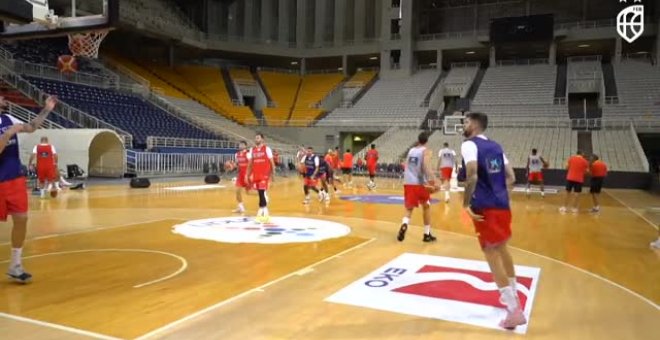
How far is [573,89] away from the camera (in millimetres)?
38031

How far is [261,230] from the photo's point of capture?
9.80 metres

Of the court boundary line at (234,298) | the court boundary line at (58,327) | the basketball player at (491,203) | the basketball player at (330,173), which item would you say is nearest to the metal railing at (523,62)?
the basketball player at (330,173)

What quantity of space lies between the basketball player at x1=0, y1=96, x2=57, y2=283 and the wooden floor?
30 centimetres

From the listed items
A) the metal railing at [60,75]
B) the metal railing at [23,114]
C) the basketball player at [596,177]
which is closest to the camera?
the basketball player at [596,177]

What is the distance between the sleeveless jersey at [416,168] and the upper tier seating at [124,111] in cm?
2110

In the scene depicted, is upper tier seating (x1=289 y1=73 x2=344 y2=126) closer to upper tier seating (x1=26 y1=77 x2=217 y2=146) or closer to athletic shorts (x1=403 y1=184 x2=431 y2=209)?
upper tier seating (x1=26 y1=77 x2=217 y2=146)

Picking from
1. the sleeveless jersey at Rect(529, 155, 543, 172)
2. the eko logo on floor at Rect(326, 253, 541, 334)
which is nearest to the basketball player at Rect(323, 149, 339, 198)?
the sleeveless jersey at Rect(529, 155, 543, 172)

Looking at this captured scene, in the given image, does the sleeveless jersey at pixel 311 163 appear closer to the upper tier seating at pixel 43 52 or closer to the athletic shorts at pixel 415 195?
the athletic shorts at pixel 415 195

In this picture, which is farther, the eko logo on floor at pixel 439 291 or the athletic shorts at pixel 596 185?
the athletic shorts at pixel 596 185

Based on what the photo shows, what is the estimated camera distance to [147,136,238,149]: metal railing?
91.2 feet

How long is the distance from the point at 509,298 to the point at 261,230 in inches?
233

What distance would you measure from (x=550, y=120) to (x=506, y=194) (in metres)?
32.3

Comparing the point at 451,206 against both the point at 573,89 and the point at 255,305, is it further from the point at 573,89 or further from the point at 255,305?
the point at 573,89

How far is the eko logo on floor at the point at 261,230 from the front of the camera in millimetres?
8922
